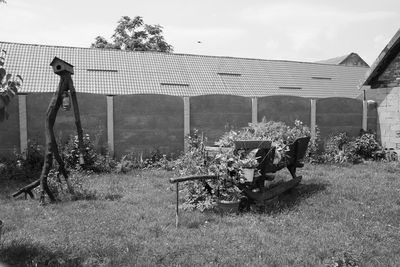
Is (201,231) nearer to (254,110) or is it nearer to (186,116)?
(186,116)

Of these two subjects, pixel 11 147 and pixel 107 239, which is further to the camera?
pixel 11 147

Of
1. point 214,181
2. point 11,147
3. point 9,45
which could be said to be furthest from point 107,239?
point 9,45

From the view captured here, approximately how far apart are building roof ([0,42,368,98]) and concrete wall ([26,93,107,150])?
8066mm

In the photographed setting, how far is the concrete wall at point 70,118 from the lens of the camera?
913 centimetres

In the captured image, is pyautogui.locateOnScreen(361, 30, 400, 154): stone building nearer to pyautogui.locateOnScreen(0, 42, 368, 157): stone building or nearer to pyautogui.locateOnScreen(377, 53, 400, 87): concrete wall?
pyautogui.locateOnScreen(377, 53, 400, 87): concrete wall

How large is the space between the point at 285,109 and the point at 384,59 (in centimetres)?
326

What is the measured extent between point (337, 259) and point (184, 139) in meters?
6.72

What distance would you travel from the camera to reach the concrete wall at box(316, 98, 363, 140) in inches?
453

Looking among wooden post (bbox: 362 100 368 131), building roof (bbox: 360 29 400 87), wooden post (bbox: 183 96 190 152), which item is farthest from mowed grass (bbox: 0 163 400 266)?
building roof (bbox: 360 29 400 87)

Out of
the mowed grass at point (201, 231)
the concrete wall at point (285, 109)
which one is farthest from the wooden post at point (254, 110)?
the mowed grass at point (201, 231)

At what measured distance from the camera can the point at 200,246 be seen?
14.0 feet

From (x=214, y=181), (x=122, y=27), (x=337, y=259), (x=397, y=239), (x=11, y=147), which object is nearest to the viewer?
(x=337, y=259)

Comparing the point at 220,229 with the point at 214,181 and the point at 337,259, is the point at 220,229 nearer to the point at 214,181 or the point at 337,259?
the point at 214,181

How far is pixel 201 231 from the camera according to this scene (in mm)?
4777
